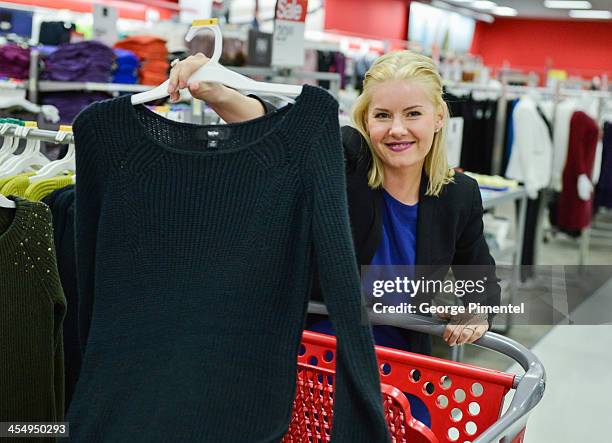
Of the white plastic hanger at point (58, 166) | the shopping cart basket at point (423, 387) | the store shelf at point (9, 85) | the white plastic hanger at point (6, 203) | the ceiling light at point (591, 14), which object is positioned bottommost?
the shopping cart basket at point (423, 387)

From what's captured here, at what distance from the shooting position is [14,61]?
431 cm

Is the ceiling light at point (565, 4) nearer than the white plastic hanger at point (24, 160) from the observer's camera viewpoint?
No

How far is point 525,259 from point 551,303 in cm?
376

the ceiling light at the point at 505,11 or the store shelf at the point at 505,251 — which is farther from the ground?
the ceiling light at the point at 505,11

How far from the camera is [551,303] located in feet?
4.14

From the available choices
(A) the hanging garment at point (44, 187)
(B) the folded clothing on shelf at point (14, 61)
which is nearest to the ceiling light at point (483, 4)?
(B) the folded clothing on shelf at point (14, 61)

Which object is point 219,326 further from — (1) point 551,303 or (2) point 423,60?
(2) point 423,60

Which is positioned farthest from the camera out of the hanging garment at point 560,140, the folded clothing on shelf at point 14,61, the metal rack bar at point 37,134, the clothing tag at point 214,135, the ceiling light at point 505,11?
the ceiling light at point 505,11

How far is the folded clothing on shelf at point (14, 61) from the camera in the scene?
13.9 feet

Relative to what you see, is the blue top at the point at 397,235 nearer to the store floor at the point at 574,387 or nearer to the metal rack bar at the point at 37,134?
the metal rack bar at the point at 37,134

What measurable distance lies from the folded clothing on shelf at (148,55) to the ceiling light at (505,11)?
14859mm

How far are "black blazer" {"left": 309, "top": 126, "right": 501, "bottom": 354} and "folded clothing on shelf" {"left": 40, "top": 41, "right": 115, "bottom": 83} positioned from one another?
3175mm

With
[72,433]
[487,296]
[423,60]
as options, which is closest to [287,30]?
[423,60]

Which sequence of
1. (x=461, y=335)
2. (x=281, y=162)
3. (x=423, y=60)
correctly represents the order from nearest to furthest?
(x=281, y=162), (x=461, y=335), (x=423, y=60)
